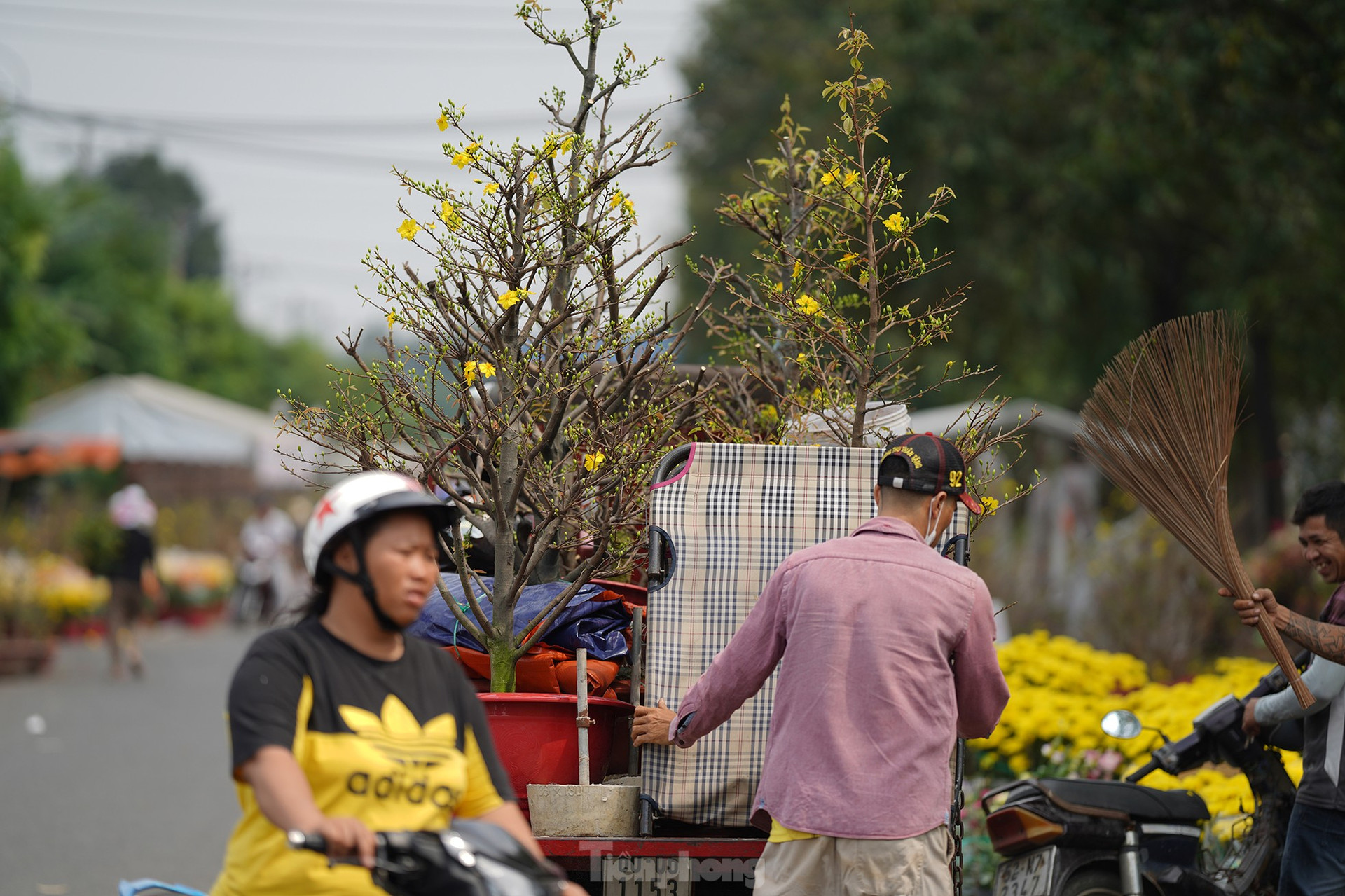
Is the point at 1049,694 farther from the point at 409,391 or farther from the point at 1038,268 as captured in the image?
the point at 1038,268

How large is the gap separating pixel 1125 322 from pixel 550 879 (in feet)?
63.0

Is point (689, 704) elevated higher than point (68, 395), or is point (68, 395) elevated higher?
point (68, 395)

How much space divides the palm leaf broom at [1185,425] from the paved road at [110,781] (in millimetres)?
5496

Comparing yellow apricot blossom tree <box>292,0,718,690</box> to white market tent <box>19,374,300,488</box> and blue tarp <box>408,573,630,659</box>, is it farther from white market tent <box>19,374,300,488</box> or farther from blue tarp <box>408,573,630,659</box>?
white market tent <box>19,374,300,488</box>

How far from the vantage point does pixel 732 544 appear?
4.66 metres

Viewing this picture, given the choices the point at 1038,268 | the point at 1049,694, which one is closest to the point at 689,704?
the point at 1049,694

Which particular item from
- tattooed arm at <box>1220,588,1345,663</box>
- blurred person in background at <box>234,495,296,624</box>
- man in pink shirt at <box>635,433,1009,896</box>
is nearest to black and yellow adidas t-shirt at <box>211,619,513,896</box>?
man in pink shirt at <box>635,433,1009,896</box>

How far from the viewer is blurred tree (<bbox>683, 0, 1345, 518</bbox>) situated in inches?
465

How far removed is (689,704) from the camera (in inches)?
160

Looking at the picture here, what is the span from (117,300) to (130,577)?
26.6 metres

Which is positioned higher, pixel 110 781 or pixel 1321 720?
pixel 1321 720

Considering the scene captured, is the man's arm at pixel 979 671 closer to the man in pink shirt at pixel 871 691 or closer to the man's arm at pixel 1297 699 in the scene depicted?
the man in pink shirt at pixel 871 691

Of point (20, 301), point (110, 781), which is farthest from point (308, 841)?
point (20, 301)

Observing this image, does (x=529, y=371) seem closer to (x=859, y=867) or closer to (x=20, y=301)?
(x=859, y=867)
